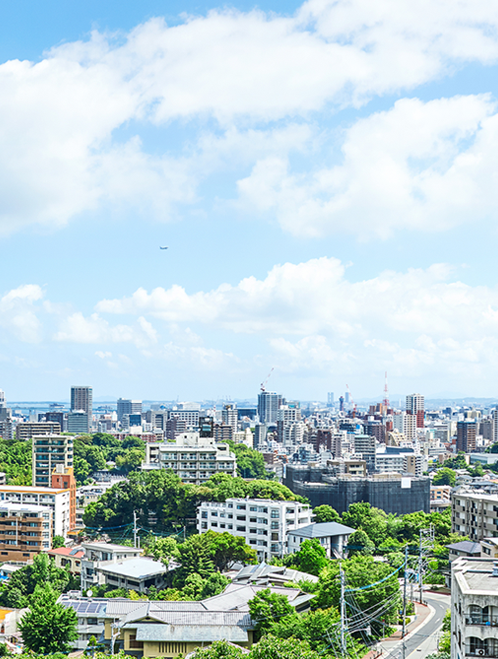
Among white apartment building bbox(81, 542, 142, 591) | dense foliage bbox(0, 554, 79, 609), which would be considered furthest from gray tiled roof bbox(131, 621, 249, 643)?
dense foliage bbox(0, 554, 79, 609)

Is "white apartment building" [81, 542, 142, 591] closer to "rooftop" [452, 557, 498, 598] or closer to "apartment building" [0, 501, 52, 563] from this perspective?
"apartment building" [0, 501, 52, 563]

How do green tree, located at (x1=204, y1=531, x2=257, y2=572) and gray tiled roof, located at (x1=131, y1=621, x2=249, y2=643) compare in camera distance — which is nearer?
gray tiled roof, located at (x1=131, y1=621, x2=249, y2=643)

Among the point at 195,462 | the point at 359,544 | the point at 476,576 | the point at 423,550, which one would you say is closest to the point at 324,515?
the point at 359,544

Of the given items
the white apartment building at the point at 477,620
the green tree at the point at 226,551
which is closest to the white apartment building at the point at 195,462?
the green tree at the point at 226,551

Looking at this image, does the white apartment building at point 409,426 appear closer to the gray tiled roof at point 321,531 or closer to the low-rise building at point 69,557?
the gray tiled roof at point 321,531

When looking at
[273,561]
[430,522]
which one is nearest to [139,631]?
[273,561]
